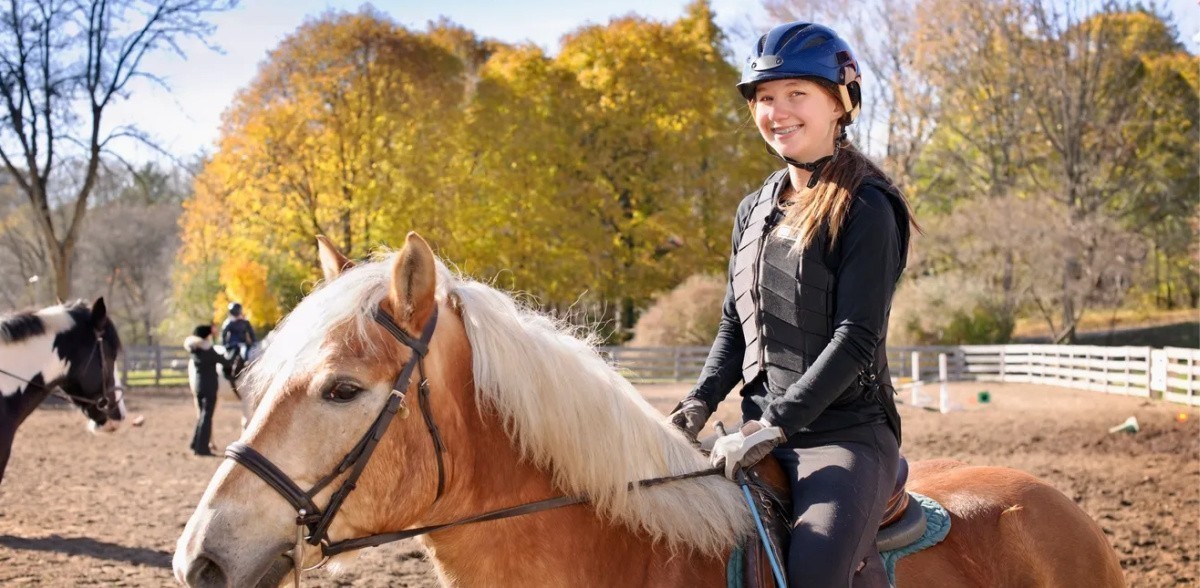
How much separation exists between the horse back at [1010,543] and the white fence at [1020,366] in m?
15.9

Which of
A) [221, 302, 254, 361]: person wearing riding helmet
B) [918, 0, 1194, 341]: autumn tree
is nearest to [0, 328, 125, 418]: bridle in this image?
[221, 302, 254, 361]: person wearing riding helmet

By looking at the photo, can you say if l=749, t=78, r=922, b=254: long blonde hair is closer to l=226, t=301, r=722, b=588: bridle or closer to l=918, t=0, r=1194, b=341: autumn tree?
l=226, t=301, r=722, b=588: bridle

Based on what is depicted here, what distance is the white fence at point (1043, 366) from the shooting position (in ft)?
58.2

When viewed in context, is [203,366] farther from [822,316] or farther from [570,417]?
[822,316]

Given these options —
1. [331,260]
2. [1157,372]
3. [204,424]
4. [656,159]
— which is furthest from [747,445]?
[656,159]

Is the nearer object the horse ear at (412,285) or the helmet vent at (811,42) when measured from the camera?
the horse ear at (412,285)

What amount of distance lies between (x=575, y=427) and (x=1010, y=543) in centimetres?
153

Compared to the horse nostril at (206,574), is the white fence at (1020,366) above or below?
below

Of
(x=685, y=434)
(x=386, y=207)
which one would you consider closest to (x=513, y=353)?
(x=685, y=434)

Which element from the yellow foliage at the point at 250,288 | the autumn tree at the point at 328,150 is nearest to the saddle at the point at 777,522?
the autumn tree at the point at 328,150

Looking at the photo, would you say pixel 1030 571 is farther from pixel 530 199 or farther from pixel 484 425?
pixel 530 199

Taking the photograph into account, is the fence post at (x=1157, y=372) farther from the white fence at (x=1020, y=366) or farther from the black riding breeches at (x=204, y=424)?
the black riding breeches at (x=204, y=424)

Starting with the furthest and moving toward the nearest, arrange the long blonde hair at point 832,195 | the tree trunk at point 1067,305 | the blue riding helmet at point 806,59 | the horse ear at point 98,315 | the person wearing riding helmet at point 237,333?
the tree trunk at point 1067,305 < the person wearing riding helmet at point 237,333 < the horse ear at point 98,315 < the blue riding helmet at point 806,59 < the long blonde hair at point 832,195

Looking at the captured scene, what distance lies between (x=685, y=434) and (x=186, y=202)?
27.6m
